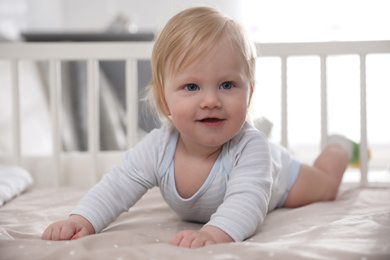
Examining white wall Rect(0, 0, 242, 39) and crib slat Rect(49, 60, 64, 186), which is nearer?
crib slat Rect(49, 60, 64, 186)

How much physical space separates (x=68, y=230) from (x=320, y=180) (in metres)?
0.57

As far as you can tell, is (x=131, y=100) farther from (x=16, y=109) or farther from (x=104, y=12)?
(x=104, y=12)

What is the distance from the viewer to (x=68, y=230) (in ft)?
2.44

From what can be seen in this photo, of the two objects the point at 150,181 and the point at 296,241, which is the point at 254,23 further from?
the point at 296,241

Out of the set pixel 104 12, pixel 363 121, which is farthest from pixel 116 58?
pixel 104 12

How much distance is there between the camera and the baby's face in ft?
2.51

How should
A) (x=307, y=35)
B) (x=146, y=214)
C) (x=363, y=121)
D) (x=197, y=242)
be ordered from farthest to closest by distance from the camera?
Result: (x=307, y=35), (x=363, y=121), (x=146, y=214), (x=197, y=242)

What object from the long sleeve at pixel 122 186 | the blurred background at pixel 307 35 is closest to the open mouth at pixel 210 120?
the long sleeve at pixel 122 186

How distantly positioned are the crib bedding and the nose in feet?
0.67

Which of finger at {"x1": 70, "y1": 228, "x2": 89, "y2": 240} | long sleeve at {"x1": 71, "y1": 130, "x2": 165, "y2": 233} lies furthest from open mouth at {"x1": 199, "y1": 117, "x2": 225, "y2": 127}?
finger at {"x1": 70, "y1": 228, "x2": 89, "y2": 240}

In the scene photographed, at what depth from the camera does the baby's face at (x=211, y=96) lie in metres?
0.76

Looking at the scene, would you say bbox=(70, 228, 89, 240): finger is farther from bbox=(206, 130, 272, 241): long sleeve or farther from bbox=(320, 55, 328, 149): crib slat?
bbox=(320, 55, 328, 149): crib slat

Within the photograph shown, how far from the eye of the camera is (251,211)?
0.74 meters

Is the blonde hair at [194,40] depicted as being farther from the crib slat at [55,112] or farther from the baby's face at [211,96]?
the crib slat at [55,112]
